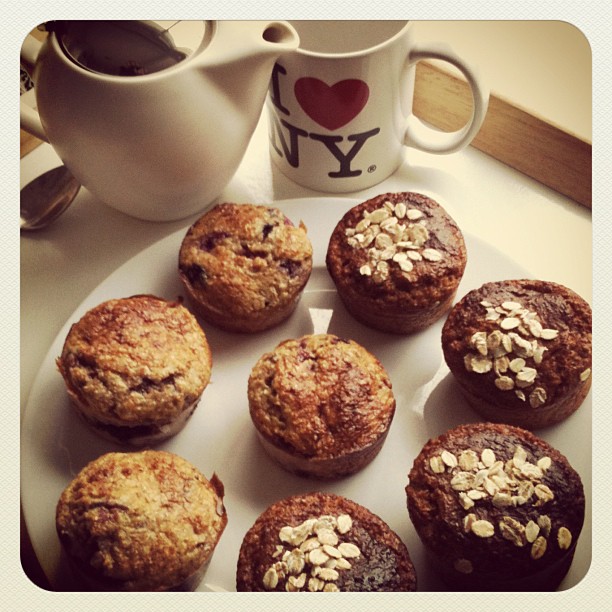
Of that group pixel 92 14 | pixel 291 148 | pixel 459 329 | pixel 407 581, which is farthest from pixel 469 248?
pixel 92 14

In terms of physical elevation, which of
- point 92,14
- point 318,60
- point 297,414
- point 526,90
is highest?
point 92,14

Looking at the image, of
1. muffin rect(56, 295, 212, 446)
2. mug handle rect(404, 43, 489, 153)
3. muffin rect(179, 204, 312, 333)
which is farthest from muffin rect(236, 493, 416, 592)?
mug handle rect(404, 43, 489, 153)

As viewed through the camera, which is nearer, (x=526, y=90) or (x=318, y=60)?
(x=318, y=60)

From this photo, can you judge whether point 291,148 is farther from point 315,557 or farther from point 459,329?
point 315,557

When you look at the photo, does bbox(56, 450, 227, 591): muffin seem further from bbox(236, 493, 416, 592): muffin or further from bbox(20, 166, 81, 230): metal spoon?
bbox(20, 166, 81, 230): metal spoon

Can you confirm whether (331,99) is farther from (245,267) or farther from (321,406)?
(321,406)
